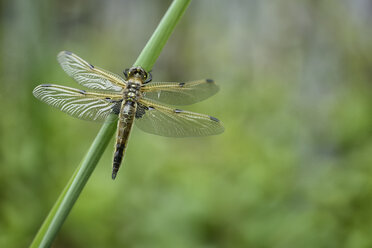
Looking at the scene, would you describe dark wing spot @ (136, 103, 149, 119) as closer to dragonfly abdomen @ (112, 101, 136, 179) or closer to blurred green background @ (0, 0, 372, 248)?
dragonfly abdomen @ (112, 101, 136, 179)

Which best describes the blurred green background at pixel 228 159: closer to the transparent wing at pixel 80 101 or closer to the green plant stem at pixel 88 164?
the transparent wing at pixel 80 101

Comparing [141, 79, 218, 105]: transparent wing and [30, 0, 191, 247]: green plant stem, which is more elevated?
[141, 79, 218, 105]: transparent wing

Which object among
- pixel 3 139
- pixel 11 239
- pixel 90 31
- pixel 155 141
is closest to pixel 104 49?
pixel 90 31

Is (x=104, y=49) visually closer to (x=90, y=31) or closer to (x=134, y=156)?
(x=90, y=31)

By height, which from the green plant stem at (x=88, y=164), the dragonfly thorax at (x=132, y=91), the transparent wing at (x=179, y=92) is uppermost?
the transparent wing at (x=179, y=92)

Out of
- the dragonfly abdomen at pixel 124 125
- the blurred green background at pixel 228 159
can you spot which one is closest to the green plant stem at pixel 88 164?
the dragonfly abdomen at pixel 124 125

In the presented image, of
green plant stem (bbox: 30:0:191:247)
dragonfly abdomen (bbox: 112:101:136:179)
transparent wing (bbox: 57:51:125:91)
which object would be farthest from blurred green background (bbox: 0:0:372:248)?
green plant stem (bbox: 30:0:191:247)

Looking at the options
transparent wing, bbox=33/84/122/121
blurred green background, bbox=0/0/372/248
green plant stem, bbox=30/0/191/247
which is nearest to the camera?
green plant stem, bbox=30/0/191/247
